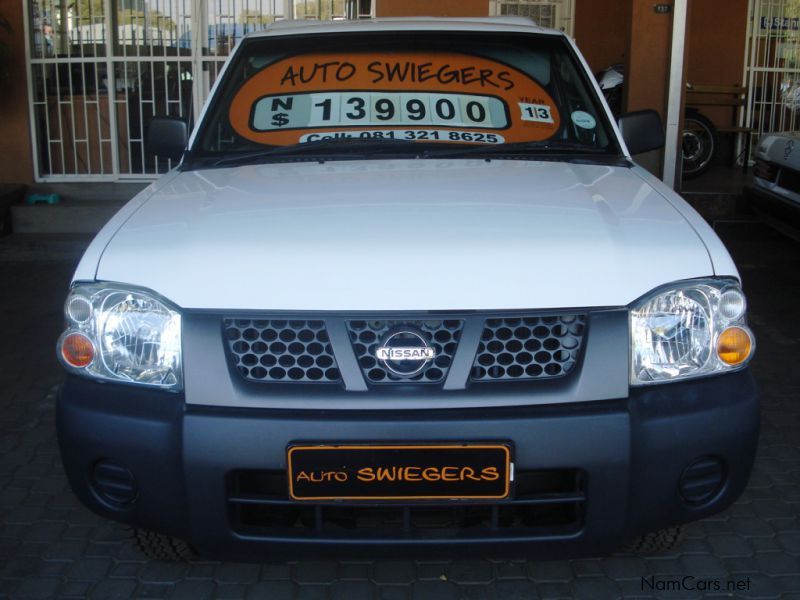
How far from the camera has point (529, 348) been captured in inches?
90.5

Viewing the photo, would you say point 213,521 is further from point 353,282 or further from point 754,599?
point 754,599

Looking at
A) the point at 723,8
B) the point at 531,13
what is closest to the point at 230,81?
the point at 531,13

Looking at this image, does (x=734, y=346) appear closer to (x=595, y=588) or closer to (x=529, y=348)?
(x=529, y=348)

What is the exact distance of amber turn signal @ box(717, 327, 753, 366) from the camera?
2416 millimetres

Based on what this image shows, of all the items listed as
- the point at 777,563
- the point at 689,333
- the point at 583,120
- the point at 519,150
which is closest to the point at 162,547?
the point at 689,333

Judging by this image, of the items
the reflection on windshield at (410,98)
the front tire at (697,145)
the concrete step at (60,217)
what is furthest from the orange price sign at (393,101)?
the front tire at (697,145)

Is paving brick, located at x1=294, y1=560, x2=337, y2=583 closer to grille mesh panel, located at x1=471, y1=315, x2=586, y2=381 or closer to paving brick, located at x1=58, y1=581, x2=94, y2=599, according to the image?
paving brick, located at x1=58, y1=581, x2=94, y2=599

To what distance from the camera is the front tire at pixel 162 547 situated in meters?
2.77

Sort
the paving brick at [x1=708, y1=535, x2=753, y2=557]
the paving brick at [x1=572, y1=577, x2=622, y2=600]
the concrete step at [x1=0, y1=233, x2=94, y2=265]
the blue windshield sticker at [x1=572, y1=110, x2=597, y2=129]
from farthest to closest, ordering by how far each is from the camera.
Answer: the concrete step at [x1=0, y1=233, x2=94, y2=265], the blue windshield sticker at [x1=572, y1=110, x2=597, y2=129], the paving brick at [x1=708, y1=535, x2=753, y2=557], the paving brick at [x1=572, y1=577, x2=622, y2=600]

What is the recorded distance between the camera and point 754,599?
2.73 meters

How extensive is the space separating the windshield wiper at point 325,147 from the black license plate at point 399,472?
1.39 meters

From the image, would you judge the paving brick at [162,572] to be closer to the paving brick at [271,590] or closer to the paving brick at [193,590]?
the paving brick at [193,590]

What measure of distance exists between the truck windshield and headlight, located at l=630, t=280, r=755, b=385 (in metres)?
Result: 1.08

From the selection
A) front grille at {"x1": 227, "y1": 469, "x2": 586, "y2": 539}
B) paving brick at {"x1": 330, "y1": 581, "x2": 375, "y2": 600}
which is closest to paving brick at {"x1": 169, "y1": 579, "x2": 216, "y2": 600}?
paving brick at {"x1": 330, "y1": 581, "x2": 375, "y2": 600}
